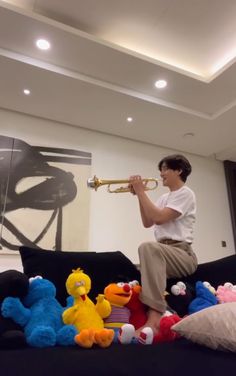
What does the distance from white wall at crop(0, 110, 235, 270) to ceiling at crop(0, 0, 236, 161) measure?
175mm

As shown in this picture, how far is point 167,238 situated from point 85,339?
32.6 inches

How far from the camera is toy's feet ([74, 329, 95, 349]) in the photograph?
1034 millimetres

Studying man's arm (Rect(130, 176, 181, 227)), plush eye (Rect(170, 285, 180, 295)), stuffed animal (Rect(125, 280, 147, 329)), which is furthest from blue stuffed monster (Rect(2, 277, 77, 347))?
man's arm (Rect(130, 176, 181, 227))

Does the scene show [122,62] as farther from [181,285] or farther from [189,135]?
[181,285]

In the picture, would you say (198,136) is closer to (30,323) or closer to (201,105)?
(201,105)

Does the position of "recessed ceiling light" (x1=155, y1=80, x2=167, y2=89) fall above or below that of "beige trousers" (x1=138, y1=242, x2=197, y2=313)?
above

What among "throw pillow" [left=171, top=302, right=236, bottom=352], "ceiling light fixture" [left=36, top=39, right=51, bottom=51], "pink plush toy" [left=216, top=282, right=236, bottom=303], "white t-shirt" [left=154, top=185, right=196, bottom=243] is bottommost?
"throw pillow" [left=171, top=302, right=236, bottom=352]

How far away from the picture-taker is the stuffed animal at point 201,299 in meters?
1.47

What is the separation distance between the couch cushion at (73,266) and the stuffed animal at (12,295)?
25 centimetres

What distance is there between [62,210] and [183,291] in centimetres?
191

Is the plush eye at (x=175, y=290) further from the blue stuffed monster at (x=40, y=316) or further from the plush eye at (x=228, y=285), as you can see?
the blue stuffed monster at (x=40, y=316)

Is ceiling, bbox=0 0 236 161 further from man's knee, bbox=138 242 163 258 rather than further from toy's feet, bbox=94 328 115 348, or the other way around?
toy's feet, bbox=94 328 115 348

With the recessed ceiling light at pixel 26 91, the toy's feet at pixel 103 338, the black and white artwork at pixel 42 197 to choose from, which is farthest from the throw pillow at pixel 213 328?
the recessed ceiling light at pixel 26 91

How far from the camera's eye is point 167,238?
1711mm
